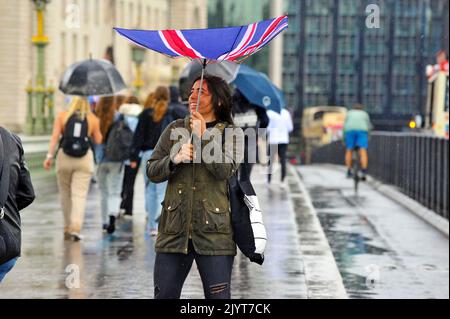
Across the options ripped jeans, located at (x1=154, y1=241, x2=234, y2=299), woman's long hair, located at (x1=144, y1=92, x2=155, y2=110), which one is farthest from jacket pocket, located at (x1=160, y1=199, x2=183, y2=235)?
woman's long hair, located at (x1=144, y1=92, x2=155, y2=110)

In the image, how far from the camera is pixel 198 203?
24.9ft

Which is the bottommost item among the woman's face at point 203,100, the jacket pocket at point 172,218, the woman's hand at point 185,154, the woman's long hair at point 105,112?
the woman's long hair at point 105,112

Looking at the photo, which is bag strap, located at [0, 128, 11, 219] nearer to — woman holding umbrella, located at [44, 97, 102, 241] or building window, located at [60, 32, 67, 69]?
woman holding umbrella, located at [44, 97, 102, 241]

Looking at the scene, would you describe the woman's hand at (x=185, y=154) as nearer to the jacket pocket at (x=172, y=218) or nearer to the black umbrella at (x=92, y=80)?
the jacket pocket at (x=172, y=218)

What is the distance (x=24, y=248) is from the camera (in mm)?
14523

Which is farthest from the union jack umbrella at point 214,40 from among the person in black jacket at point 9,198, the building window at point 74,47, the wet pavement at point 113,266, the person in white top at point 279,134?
the building window at point 74,47

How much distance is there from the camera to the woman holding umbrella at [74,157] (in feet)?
49.4

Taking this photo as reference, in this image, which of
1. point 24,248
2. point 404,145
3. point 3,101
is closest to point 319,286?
point 24,248

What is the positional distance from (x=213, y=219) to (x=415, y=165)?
16.4 meters

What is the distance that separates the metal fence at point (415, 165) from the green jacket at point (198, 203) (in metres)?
11.4

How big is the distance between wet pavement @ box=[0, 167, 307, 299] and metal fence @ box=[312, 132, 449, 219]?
7.26ft

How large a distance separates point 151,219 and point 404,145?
11117 mm

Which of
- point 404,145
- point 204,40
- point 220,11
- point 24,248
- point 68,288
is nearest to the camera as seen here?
point 204,40
